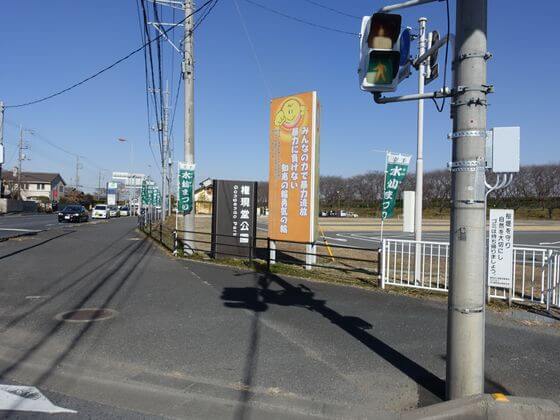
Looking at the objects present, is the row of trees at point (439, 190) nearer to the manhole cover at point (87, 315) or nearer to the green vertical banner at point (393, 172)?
the green vertical banner at point (393, 172)

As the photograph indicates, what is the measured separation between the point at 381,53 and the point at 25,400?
4.27 m

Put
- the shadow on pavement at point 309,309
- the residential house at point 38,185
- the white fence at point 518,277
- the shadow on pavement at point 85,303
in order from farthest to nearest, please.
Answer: the residential house at point 38,185, the white fence at point 518,277, the shadow on pavement at point 85,303, the shadow on pavement at point 309,309

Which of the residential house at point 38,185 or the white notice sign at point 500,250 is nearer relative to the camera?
the white notice sign at point 500,250

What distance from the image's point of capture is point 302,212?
490 inches

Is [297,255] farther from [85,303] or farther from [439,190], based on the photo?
[439,190]

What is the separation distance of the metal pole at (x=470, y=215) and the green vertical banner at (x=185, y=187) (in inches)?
524

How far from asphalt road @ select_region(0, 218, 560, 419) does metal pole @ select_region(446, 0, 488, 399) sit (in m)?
0.60

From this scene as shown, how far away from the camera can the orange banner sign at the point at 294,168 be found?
1229 centimetres

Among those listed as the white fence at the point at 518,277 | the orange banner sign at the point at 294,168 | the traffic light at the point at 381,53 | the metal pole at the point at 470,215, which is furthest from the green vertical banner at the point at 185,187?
the metal pole at the point at 470,215

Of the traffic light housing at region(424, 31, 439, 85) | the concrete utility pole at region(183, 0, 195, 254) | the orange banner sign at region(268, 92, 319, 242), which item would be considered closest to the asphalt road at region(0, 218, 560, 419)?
the orange banner sign at region(268, 92, 319, 242)

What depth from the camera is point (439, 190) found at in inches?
3814

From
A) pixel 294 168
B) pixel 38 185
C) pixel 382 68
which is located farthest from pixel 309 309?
pixel 38 185

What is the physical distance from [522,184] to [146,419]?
Result: 305 feet

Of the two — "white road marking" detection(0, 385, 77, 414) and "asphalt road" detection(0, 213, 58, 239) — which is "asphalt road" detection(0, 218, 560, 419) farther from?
"asphalt road" detection(0, 213, 58, 239)
